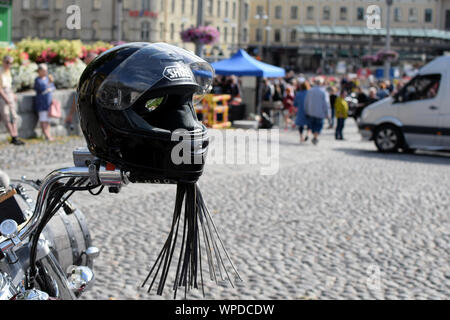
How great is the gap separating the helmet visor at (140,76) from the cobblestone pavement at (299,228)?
64.9 inches

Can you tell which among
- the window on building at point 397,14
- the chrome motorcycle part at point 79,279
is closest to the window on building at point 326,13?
the window on building at point 397,14

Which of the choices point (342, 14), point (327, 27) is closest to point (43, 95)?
point (342, 14)

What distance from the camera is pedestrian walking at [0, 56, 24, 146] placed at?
13688 mm

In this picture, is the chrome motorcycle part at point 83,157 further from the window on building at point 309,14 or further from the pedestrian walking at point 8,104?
the window on building at point 309,14

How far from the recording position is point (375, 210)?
9.16m

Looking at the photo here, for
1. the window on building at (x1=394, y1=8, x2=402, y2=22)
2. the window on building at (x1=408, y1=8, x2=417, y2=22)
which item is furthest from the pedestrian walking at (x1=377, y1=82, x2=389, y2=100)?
the window on building at (x1=408, y1=8, x2=417, y2=22)

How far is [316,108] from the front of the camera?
58.0ft

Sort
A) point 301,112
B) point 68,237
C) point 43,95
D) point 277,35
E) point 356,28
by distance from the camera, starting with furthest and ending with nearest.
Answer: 1. point 277,35
2. point 356,28
3. point 301,112
4. point 43,95
5. point 68,237

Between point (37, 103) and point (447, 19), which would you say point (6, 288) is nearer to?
point (37, 103)

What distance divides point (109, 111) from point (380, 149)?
53.3ft

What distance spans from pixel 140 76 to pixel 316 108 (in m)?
16.4

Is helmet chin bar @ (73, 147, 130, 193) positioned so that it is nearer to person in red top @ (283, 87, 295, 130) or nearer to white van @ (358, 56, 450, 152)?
white van @ (358, 56, 450, 152)
